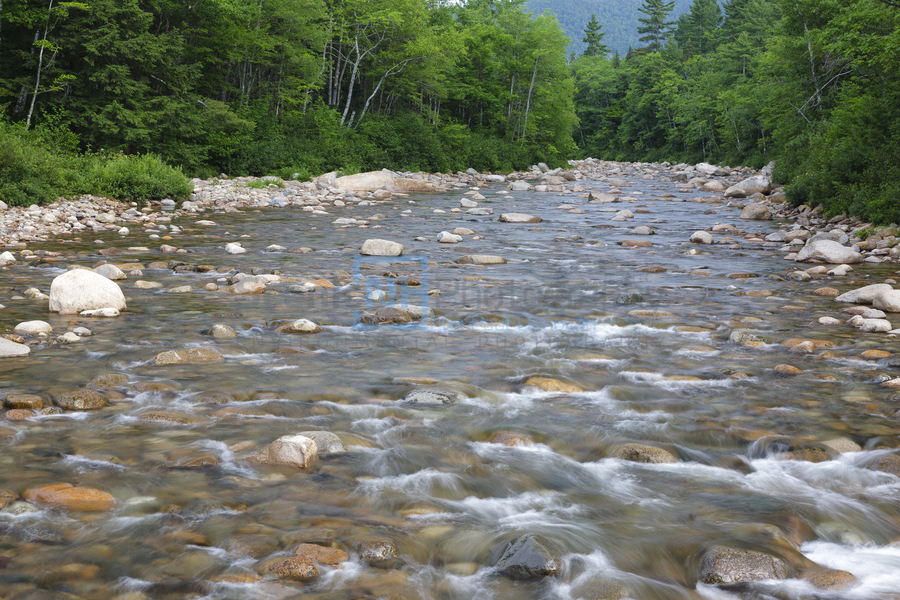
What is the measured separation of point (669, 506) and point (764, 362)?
10.2 feet

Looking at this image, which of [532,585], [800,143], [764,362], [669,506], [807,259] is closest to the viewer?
[532,585]

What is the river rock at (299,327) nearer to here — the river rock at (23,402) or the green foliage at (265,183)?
the river rock at (23,402)

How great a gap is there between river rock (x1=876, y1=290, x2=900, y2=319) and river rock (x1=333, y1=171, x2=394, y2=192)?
65.7 ft

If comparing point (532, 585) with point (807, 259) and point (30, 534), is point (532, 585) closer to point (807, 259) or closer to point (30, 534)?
point (30, 534)

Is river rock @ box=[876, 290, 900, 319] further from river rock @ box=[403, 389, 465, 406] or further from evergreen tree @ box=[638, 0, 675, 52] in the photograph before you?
evergreen tree @ box=[638, 0, 675, 52]

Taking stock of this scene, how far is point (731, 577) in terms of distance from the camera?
3.10m

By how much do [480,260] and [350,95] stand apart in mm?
25720

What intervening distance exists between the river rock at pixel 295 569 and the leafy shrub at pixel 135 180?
655 inches

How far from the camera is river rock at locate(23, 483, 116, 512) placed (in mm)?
3496

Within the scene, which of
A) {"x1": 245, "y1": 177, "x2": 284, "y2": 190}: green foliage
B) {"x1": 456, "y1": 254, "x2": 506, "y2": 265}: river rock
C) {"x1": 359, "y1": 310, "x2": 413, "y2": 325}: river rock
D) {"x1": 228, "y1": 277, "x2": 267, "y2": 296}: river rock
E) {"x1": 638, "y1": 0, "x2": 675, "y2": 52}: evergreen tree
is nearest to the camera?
{"x1": 359, "y1": 310, "x2": 413, "y2": 325}: river rock

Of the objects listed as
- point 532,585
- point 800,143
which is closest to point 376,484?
point 532,585

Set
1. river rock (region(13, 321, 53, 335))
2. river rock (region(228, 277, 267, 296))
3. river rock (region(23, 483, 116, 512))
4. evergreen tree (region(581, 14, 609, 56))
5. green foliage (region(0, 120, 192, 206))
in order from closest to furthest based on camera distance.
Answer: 1. river rock (region(23, 483, 116, 512))
2. river rock (region(13, 321, 53, 335))
3. river rock (region(228, 277, 267, 296))
4. green foliage (region(0, 120, 192, 206))
5. evergreen tree (region(581, 14, 609, 56))

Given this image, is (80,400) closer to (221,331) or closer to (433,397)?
(221,331)

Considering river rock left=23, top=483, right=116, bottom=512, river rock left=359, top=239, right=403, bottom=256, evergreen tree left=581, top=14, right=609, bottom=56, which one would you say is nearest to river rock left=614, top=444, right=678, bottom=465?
river rock left=23, top=483, right=116, bottom=512
